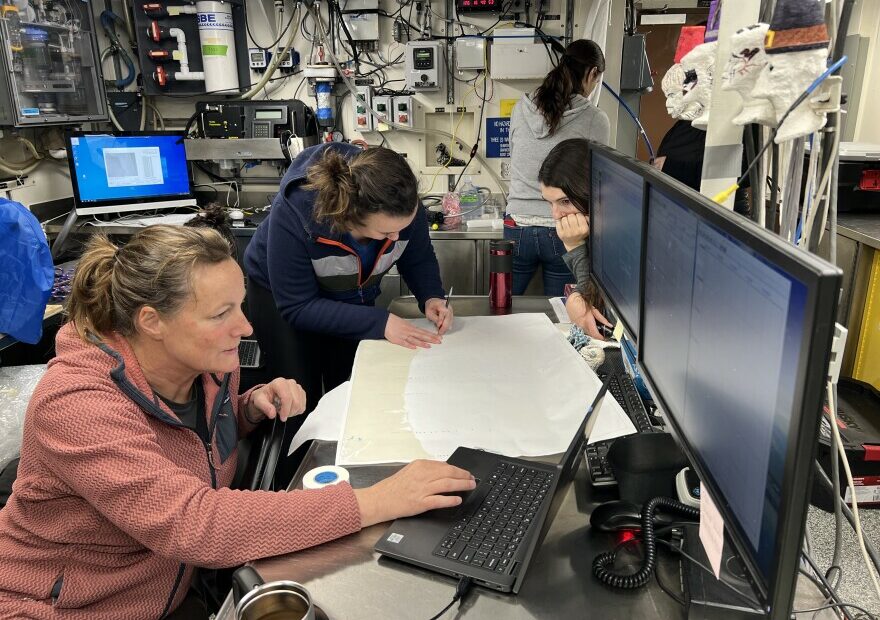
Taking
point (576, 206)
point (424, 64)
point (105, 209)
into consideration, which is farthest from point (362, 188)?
point (105, 209)

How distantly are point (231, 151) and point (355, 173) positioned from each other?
2246 millimetres

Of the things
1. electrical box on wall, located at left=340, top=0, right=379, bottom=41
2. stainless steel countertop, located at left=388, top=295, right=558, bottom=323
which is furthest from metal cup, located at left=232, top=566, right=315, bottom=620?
electrical box on wall, located at left=340, top=0, right=379, bottom=41

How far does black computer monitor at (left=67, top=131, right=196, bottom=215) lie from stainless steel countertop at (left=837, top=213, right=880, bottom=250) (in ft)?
10.8

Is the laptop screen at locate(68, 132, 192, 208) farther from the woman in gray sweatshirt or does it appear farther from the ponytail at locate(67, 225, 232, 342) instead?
the ponytail at locate(67, 225, 232, 342)

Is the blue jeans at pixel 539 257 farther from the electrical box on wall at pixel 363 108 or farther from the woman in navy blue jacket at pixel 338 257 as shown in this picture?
the electrical box on wall at pixel 363 108

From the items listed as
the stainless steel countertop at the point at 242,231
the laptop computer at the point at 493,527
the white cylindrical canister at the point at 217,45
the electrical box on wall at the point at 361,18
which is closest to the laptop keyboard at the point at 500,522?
the laptop computer at the point at 493,527

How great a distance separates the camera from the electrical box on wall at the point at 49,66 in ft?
9.82

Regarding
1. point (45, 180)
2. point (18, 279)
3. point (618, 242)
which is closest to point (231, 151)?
point (45, 180)

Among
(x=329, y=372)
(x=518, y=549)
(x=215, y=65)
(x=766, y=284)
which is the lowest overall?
(x=329, y=372)

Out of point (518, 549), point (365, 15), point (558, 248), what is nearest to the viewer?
point (518, 549)

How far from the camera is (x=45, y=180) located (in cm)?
360

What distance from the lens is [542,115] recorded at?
2.77 meters

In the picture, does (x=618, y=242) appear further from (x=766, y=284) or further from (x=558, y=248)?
(x=558, y=248)

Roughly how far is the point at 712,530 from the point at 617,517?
0.23 m
